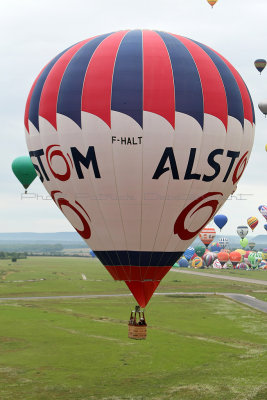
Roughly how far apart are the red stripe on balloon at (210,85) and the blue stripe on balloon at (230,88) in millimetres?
303

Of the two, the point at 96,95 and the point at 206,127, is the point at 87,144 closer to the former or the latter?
the point at 96,95

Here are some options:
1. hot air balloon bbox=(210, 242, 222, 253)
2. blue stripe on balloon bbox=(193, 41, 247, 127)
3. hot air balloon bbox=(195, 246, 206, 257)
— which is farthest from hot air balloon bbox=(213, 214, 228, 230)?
blue stripe on balloon bbox=(193, 41, 247, 127)

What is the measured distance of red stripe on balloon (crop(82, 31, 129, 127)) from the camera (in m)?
27.9

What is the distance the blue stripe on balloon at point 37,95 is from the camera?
100 ft

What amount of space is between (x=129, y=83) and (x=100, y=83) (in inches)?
54.0

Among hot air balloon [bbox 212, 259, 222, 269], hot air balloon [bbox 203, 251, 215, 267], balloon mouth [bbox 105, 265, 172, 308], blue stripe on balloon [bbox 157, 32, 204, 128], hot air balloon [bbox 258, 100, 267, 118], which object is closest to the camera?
blue stripe on balloon [bbox 157, 32, 204, 128]

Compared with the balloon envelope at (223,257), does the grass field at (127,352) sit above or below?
below

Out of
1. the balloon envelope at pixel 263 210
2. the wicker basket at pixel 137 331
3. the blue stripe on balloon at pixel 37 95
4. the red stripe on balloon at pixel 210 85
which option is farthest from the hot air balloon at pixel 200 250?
the wicker basket at pixel 137 331

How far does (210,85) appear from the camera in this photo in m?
29.1

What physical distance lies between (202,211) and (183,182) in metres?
2.61

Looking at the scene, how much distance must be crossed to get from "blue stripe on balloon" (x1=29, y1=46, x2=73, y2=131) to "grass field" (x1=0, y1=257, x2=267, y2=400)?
56.2 ft

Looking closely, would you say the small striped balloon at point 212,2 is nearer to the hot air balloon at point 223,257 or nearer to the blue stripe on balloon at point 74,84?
the blue stripe on balloon at point 74,84

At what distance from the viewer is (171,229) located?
2973 centimetres

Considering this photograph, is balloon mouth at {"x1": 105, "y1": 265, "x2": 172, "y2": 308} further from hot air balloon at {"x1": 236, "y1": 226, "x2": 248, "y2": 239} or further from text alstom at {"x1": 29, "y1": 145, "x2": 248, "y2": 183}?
hot air balloon at {"x1": 236, "y1": 226, "x2": 248, "y2": 239}
